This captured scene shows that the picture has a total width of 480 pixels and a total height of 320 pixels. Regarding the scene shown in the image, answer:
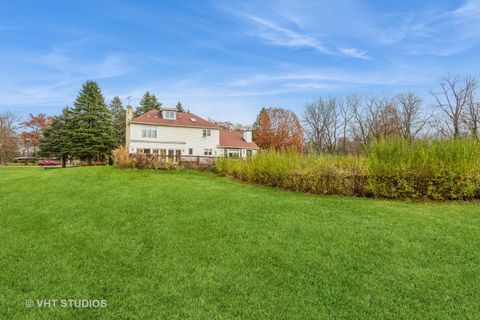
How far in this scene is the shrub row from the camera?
254 inches

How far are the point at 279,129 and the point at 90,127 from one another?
24.2 metres

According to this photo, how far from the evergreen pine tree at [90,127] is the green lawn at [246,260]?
88.8ft

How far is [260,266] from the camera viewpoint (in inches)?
130

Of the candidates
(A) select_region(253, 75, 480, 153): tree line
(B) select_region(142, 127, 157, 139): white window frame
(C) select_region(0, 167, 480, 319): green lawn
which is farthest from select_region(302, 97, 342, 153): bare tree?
(C) select_region(0, 167, 480, 319): green lawn

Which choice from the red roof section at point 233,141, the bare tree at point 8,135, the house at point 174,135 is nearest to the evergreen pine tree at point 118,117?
the bare tree at point 8,135

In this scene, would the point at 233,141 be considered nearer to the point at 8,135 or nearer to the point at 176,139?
the point at 176,139

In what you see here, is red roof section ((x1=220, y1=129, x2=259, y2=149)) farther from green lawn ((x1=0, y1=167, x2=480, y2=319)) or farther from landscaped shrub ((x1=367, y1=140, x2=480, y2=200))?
green lawn ((x1=0, y1=167, x2=480, y2=319))

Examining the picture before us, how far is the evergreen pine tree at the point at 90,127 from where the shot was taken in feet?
99.5

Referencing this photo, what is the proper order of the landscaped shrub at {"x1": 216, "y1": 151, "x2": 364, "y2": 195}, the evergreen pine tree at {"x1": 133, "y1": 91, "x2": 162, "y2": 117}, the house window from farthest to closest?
the evergreen pine tree at {"x1": 133, "y1": 91, "x2": 162, "y2": 117} < the house window < the landscaped shrub at {"x1": 216, "y1": 151, "x2": 364, "y2": 195}

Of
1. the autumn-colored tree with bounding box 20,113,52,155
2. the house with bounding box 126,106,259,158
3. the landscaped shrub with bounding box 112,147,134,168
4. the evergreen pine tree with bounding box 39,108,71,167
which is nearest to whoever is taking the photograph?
the landscaped shrub with bounding box 112,147,134,168

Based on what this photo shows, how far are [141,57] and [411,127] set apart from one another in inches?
1296

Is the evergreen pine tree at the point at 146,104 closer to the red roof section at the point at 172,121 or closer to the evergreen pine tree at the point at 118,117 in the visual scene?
the evergreen pine tree at the point at 118,117

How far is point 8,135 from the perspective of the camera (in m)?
45.7

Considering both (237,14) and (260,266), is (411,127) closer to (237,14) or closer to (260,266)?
(237,14)
